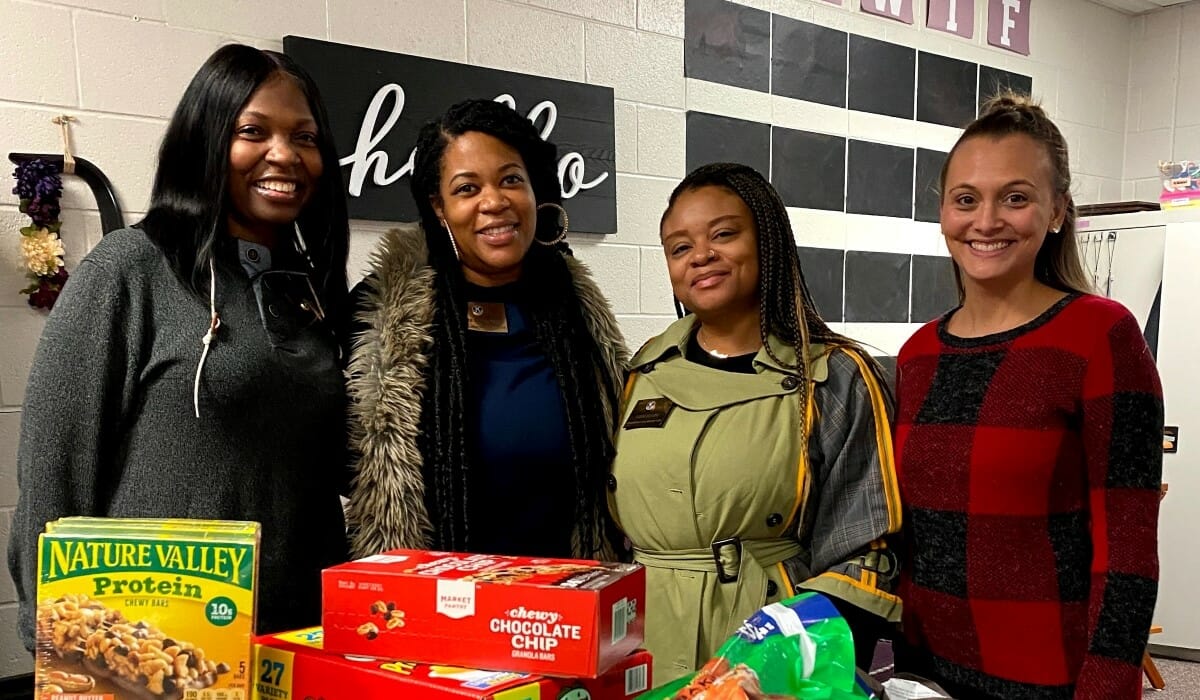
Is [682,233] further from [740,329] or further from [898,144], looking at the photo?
[898,144]

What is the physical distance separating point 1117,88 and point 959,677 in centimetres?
425

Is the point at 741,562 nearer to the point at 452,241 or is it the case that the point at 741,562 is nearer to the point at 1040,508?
the point at 1040,508

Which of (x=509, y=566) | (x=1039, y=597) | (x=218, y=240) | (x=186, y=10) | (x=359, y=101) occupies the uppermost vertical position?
(x=186, y=10)

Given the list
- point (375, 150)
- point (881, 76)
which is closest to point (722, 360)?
point (375, 150)

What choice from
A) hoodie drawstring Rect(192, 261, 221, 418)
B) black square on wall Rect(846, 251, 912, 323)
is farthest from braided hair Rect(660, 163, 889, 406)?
black square on wall Rect(846, 251, 912, 323)

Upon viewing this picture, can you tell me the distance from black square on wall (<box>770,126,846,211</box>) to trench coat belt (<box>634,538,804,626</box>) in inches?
85.6

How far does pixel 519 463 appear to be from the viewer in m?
1.52

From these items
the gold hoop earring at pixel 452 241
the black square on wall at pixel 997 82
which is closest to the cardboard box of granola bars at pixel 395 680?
the gold hoop earring at pixel 452 241

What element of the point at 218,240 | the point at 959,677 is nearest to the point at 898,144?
the point at 959,677

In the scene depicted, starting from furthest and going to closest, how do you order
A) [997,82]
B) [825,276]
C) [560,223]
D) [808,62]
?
[997,82] → [825,276] → [808,62] → [560,223]

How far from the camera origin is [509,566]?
0.94 meters

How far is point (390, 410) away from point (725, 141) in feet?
6.83

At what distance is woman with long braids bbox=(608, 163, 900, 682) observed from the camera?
1.35 meters

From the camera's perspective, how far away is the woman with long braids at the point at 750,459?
Answer: 1346 mm
